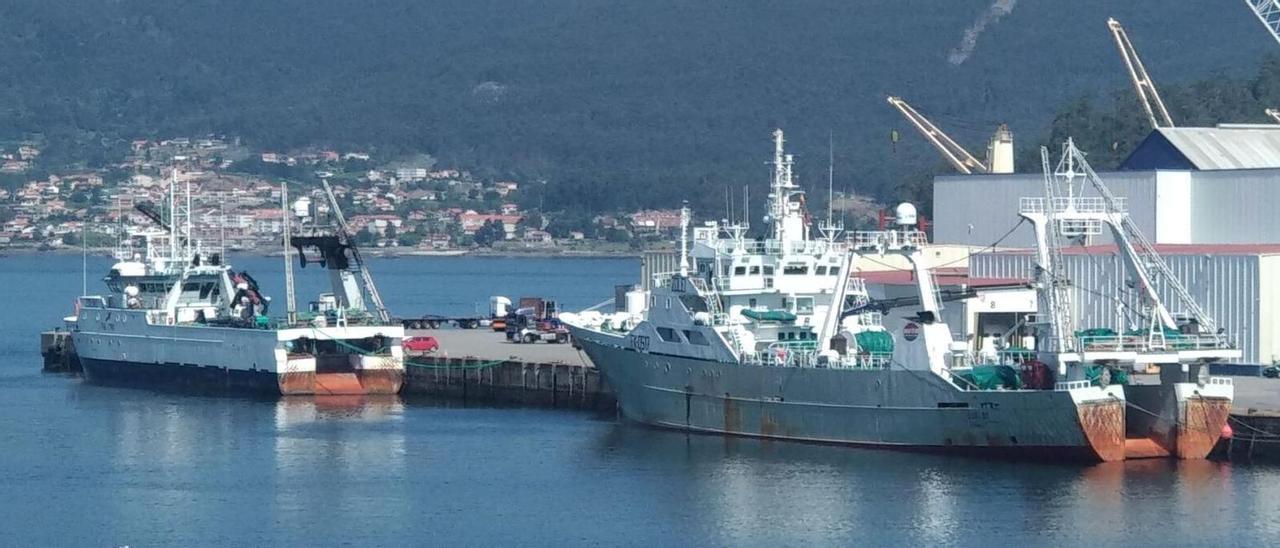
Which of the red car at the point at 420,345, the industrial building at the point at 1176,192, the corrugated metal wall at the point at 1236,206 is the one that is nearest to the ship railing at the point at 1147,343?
the industrial building at the point at 1176,192

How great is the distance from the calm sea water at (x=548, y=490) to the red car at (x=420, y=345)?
401 inches

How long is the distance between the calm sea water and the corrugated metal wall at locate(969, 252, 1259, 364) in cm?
1085

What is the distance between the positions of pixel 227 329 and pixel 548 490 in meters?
24.4

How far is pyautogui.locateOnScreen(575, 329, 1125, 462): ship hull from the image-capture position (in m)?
52.7

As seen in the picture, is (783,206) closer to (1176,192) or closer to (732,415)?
(732,415)

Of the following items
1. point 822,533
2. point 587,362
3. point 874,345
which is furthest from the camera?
point 587,362

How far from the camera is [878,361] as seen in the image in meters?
55.8

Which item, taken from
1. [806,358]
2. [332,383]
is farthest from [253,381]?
[806,358]

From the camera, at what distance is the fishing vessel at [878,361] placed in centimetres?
5250

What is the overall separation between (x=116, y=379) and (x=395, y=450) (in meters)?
23.5

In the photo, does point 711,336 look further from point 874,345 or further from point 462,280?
point 462,280

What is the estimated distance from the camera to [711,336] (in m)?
58.9

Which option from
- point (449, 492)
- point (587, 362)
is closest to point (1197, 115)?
point (587, 362)

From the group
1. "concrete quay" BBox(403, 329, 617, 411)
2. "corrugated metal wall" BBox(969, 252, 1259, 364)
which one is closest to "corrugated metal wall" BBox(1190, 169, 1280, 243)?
"corrugated metal wall" BBox(969, 252, 1259, 364)
